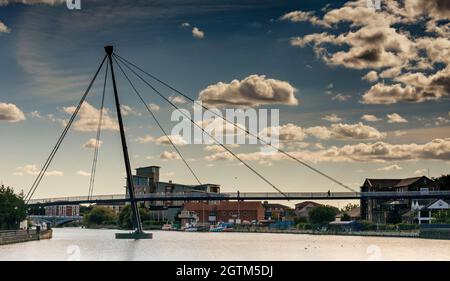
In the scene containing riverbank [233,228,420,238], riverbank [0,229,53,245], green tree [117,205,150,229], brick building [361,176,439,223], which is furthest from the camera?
green tree [117,205,150,229]

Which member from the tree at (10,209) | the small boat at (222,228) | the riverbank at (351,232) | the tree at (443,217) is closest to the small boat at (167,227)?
the small boat at (222,228)

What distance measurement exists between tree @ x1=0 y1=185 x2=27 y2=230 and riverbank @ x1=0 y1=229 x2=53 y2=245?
8.58 feet

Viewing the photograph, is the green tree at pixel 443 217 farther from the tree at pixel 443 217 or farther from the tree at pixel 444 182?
the tree at pixel 444 182

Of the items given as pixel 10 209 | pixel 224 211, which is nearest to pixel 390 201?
pixel 224 211

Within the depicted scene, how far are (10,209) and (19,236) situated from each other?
857cm

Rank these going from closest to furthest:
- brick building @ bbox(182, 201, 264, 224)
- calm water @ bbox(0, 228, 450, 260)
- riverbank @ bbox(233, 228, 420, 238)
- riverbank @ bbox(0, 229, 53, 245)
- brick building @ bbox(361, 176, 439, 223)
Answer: calm water @ bbox(0, 228, 450, 260), riverbank @ bbox(0, 229, 53, 245), riverbank @ bbox(233, 228, 420, 238), brick building @ bbox(361, 176, 439, 223), brick building @ bbox(182, 201, 264, 224)

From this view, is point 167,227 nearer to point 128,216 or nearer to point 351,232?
point 128,216

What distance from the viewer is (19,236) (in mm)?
80812

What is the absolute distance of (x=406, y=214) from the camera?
136125 millimetres

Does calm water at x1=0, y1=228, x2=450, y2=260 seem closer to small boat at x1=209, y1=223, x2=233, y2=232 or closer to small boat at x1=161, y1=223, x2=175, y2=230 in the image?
small boat at x1=209, y1=223, x2=233, y2=232

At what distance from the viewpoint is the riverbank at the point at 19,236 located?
7406 centimetres

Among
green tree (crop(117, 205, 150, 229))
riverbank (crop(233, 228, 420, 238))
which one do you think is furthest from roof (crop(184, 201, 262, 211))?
riverbank (crop(233, 228, 420, 238))

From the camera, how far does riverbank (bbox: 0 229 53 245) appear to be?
243 ft
